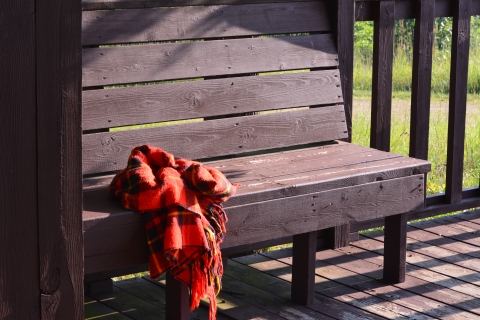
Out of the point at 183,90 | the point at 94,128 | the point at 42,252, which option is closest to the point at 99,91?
the point at 94,128

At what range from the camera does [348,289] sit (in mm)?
3791

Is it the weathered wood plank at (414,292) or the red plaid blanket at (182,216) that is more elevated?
the red plaid blanket at (182,216)

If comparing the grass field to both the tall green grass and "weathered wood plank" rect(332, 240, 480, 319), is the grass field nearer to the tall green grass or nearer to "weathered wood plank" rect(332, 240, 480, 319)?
the tall green grass

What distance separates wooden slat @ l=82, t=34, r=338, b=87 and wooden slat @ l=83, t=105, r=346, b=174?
217mm

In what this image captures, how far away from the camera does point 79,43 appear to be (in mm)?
2080

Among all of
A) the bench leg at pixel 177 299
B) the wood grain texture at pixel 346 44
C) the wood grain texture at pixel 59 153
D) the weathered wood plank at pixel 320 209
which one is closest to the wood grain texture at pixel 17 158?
the wood grain texture at pixel 59 153

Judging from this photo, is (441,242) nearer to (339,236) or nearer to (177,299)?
(339,236)

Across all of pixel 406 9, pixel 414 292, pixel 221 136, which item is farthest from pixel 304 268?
pixel 406 9

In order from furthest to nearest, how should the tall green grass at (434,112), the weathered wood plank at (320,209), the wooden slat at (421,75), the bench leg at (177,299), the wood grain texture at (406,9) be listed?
the tall green grass at (434,112) → the wooden slat at (421,75) → the wood grain texture at (406,9) → the weathered wood plank at (320,209) → the bench leg at (177,299)

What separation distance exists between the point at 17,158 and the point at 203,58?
1.76 metres

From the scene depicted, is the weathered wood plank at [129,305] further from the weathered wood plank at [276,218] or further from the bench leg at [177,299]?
the weathered wood plank at [276,218]

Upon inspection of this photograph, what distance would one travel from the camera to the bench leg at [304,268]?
357cm

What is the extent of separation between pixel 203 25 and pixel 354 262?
139 cm

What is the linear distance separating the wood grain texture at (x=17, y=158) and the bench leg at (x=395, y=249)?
2090 mm
